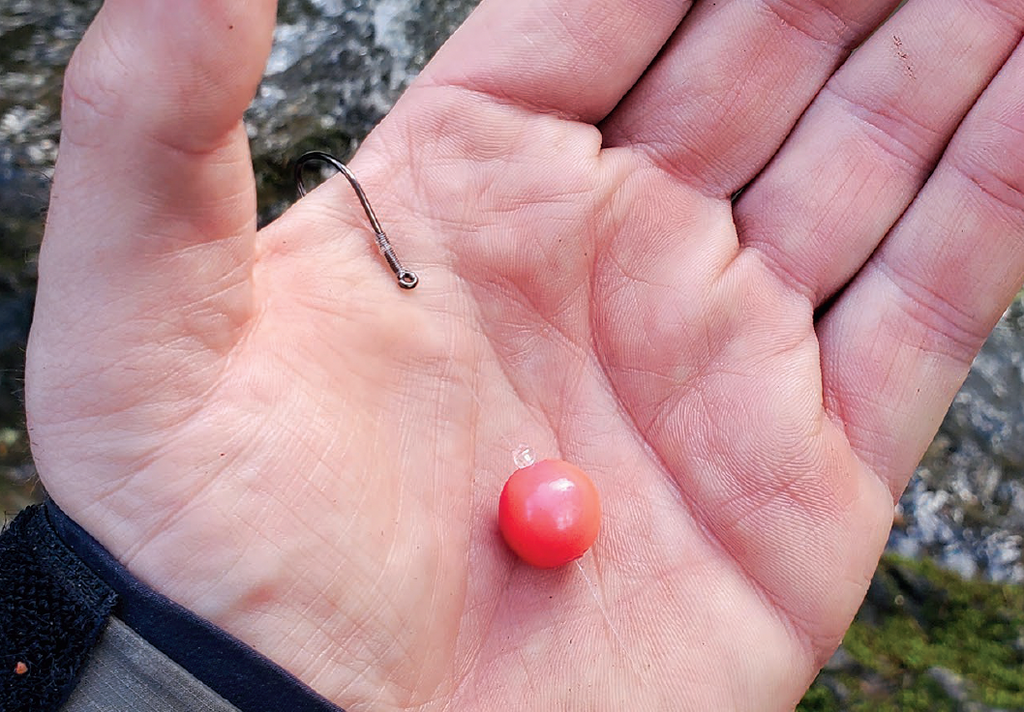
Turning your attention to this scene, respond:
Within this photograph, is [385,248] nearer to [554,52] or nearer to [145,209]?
[145,209]

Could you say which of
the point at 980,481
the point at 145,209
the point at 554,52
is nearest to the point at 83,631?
the point at 145,209

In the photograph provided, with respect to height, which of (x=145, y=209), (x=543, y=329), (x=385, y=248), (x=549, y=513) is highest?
(x=145, y=209)

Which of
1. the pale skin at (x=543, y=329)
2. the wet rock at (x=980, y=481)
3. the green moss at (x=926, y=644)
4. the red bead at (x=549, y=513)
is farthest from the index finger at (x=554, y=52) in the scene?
the wet rock at (x=980, y=481)

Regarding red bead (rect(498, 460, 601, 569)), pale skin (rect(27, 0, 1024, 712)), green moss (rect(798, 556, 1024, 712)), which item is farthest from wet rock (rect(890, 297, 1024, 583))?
red bead (rect(498, 460, 601, 569))

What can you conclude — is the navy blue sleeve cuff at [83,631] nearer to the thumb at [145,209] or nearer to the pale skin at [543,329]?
the pale skin at [543,329]

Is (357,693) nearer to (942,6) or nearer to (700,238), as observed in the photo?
(700,238)

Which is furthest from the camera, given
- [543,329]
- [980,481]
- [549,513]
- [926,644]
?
[980,481]
